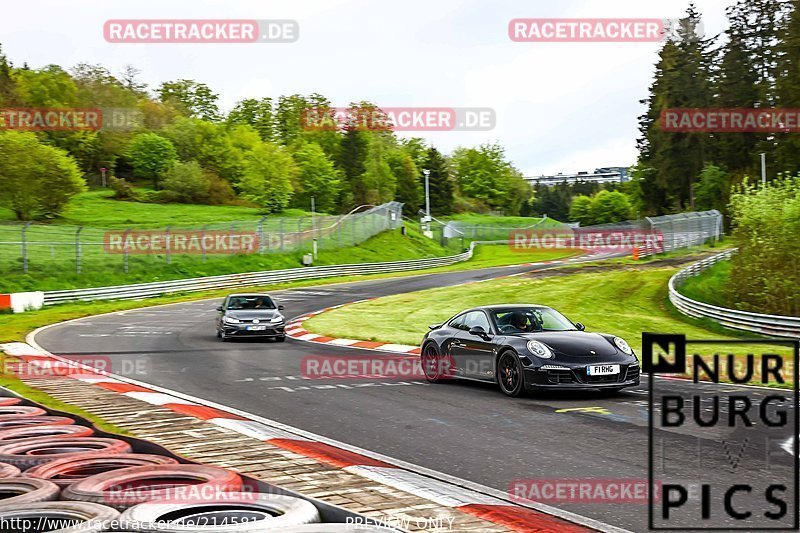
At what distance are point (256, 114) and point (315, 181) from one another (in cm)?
4245

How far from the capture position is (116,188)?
9912 cm

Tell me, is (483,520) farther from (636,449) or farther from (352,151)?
(352,151)

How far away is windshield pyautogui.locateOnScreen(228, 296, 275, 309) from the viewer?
24688mm

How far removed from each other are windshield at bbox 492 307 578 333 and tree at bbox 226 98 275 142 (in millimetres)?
132122

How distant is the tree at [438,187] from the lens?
4683 inches

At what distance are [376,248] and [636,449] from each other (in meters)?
61.3

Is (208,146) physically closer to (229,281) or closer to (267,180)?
(267,180)

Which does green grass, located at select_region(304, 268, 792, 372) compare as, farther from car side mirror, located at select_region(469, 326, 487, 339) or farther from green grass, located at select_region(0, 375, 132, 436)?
green grass, located at select_region(0, 375, 132, 436)

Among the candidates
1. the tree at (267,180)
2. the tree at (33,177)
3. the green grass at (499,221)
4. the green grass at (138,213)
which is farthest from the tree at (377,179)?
the tree at (33,177)

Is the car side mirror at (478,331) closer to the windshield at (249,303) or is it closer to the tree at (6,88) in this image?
the windshield at (249,303)

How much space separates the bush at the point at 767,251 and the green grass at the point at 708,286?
352 centimetres

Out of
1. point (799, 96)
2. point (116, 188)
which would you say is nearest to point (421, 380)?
point (799, 96)

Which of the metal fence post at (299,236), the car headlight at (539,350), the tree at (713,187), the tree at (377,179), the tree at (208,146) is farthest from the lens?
the tree at (208,146)

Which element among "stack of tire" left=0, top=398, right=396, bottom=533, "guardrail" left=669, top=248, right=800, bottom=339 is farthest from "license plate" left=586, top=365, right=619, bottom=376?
"guardrail" left=669, top=248, right=800, bottom=339
